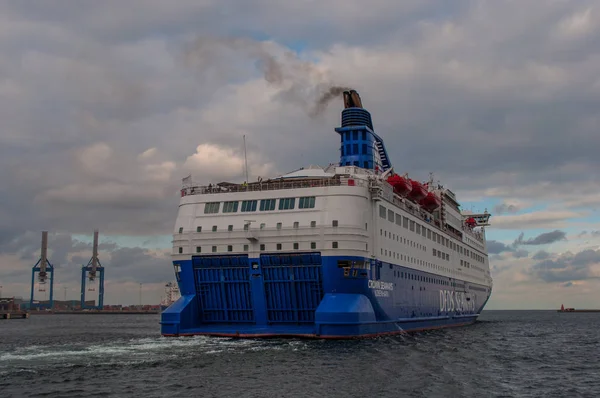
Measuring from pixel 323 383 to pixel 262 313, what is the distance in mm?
15949

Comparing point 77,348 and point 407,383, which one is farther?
point 77,348

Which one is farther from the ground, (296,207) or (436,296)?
(296,207)

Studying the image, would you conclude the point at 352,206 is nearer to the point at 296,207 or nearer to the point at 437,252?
the point at 296,207

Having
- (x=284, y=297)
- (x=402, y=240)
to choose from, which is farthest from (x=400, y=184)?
(x=284, y=297)

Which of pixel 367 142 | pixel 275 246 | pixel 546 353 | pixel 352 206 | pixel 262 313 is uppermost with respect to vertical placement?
pixel 367 142

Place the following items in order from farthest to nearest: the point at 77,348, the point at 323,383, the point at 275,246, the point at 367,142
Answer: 1. the point at 367,142
2. the point at 275,246
3. the point at 77,348
4. the point at 323,383

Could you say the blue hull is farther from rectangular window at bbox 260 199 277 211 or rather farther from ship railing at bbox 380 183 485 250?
ship railing at bbox 380 183 485 250

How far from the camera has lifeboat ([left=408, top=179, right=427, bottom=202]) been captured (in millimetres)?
54178

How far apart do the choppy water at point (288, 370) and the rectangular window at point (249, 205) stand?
8.93 metres

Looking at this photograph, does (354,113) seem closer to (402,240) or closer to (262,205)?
(402,240)

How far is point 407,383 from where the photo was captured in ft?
82.1

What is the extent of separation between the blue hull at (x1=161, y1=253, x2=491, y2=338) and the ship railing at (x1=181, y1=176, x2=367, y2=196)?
512 centimetres

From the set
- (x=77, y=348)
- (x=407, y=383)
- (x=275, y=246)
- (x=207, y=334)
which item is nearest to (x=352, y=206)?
(x=275, y=246)

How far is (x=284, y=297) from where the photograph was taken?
129 feet
